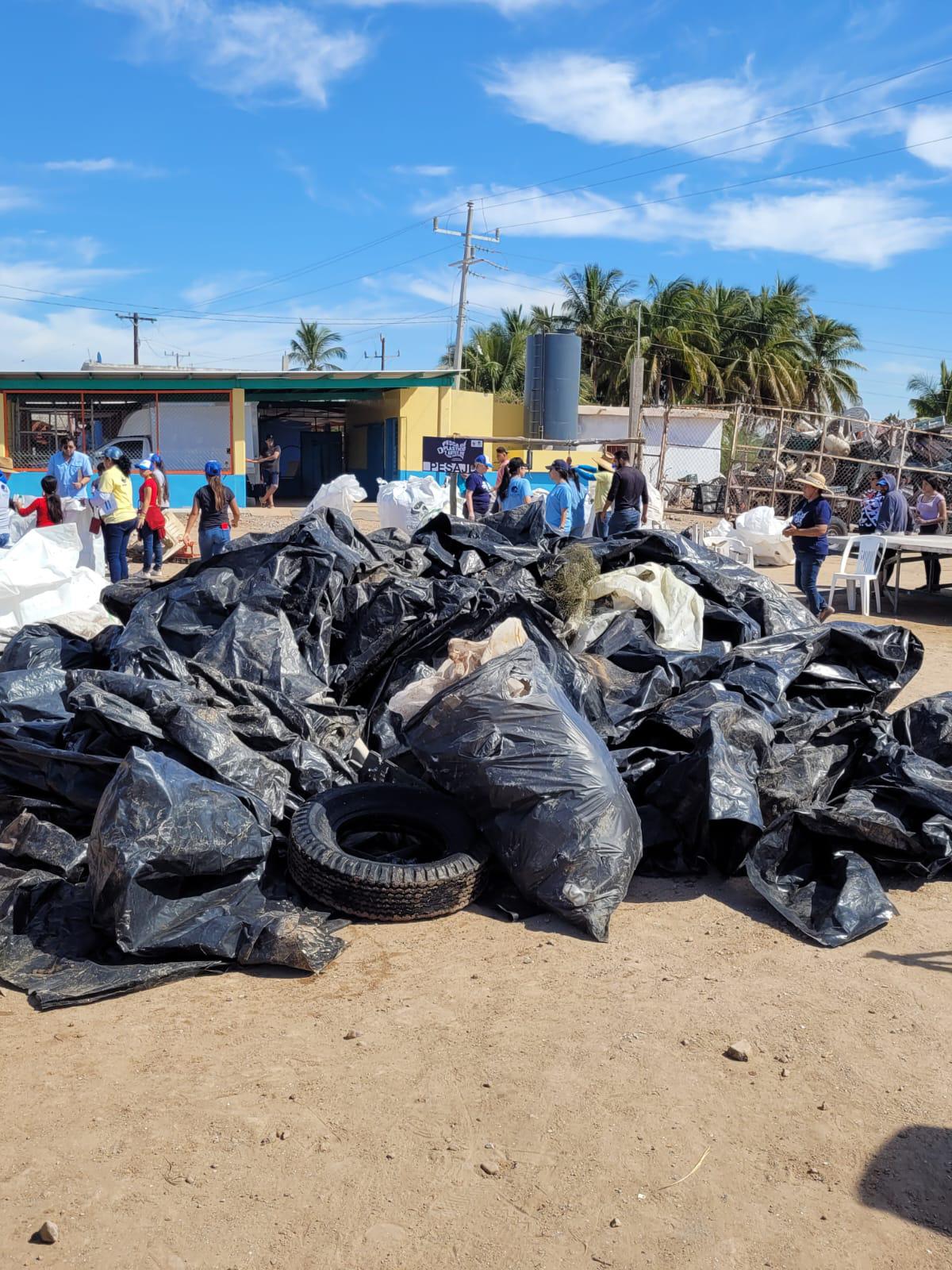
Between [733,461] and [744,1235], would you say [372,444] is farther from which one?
[744,1235]

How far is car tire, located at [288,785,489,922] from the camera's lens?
3.94 m

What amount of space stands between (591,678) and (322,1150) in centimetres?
329

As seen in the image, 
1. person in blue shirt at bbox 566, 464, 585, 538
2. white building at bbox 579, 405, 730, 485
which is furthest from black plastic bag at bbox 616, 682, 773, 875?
white building at bbox 579, 405, 730, 485

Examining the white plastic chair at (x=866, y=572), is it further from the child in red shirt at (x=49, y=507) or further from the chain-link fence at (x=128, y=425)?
the chain-link fence at (x=128, y=425)

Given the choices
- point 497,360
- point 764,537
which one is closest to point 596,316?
point 497,360

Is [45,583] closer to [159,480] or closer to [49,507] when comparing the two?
[49,507]

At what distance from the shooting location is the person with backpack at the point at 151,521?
11.7m

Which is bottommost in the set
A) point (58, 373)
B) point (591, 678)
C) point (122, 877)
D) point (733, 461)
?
point (122, 877)

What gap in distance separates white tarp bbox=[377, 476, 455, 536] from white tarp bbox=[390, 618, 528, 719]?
925 cm

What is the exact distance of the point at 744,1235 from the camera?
2.40 meters

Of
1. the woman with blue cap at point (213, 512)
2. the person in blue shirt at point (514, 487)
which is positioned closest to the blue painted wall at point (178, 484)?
the person in blue shirt at point (514, 487)

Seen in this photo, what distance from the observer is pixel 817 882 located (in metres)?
4.22

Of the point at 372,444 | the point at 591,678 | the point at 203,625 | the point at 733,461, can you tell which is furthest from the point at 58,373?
the point at 591,678

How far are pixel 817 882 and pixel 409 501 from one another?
11.5 m
